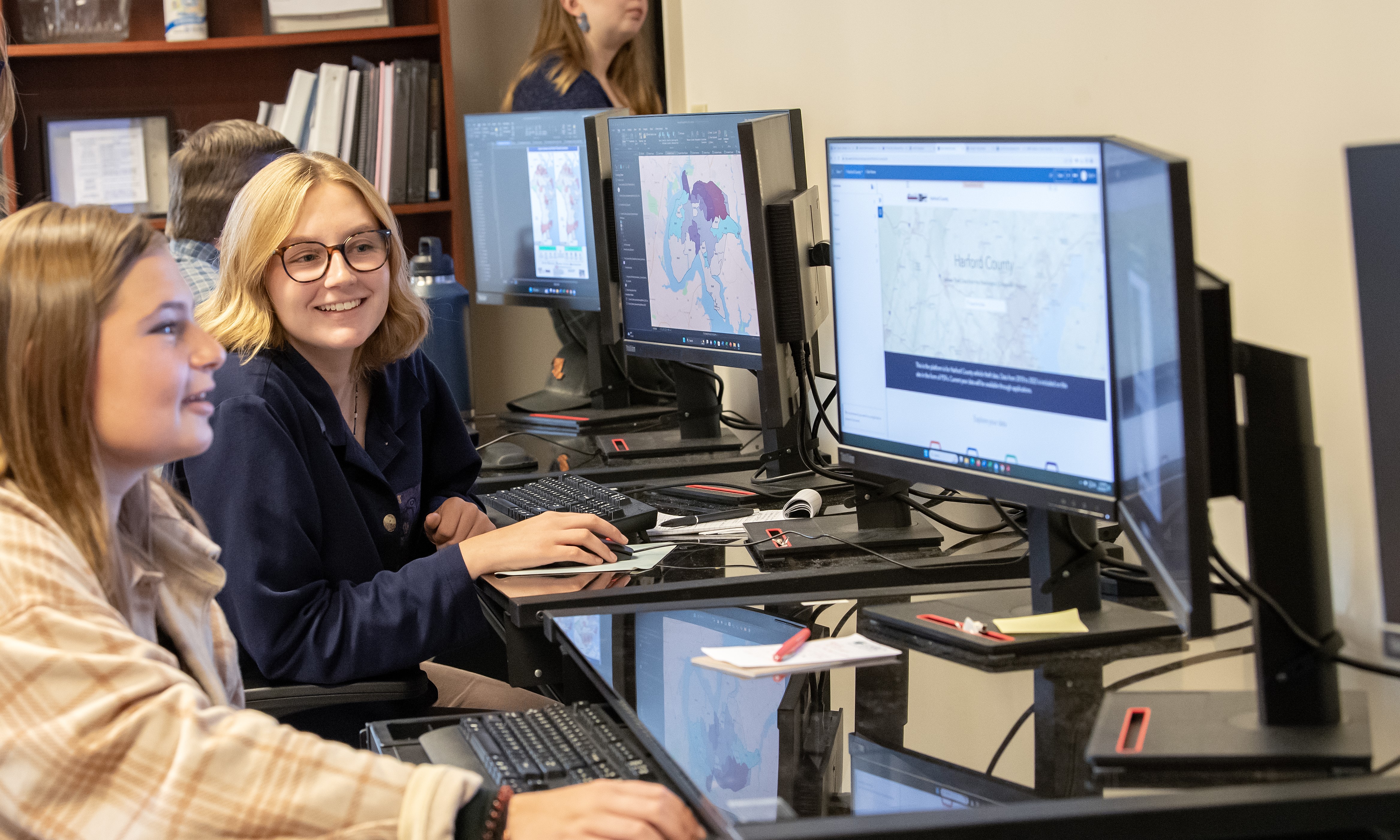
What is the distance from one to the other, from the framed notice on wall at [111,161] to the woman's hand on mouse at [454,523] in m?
2.07

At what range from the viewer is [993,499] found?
150 cm

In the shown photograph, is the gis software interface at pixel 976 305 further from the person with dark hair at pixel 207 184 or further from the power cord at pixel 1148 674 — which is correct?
the person with dark hair at pixel 207 184

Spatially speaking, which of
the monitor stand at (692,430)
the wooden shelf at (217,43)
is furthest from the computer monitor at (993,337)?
the wooden shelf at (217,43)

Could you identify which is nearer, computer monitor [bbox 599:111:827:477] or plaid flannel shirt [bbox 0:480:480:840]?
plaid flannel shirt [bbox 0:480:480:840]

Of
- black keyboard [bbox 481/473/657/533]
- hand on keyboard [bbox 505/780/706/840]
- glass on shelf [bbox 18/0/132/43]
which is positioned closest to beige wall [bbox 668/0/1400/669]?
hand on keyboard [bbox 505/780/706/840]

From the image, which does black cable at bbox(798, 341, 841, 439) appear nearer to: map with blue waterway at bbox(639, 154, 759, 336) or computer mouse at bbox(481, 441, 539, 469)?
map with blue waterway at bbox(639, 154, 759, 336)

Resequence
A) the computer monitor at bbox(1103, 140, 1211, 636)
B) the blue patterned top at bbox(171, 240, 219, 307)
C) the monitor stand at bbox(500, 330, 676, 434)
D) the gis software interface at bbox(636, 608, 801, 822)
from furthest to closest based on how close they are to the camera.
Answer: the monitor stand at bbox(500, 330, 676, 434) → the blue patterned top at bbox(171, 240, 219, 307) → the gis software interface at bbox(636, 608, 801, 822) → the computer monitor at bbox(1103, 140, 1211, 636)

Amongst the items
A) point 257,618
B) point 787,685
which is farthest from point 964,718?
point 257,618

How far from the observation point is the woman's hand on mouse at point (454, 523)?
1.94m

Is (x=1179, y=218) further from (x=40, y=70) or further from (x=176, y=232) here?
(x=40, y=70)

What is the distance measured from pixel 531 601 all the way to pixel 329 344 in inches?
20.4

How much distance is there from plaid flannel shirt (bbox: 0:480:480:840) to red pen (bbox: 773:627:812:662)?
0.35m

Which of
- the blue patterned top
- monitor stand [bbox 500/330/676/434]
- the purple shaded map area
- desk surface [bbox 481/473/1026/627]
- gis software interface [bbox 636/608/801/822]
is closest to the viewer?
gis software interface [bbox 636/608/801/822]

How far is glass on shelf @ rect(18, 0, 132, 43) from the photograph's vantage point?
3506 mm
